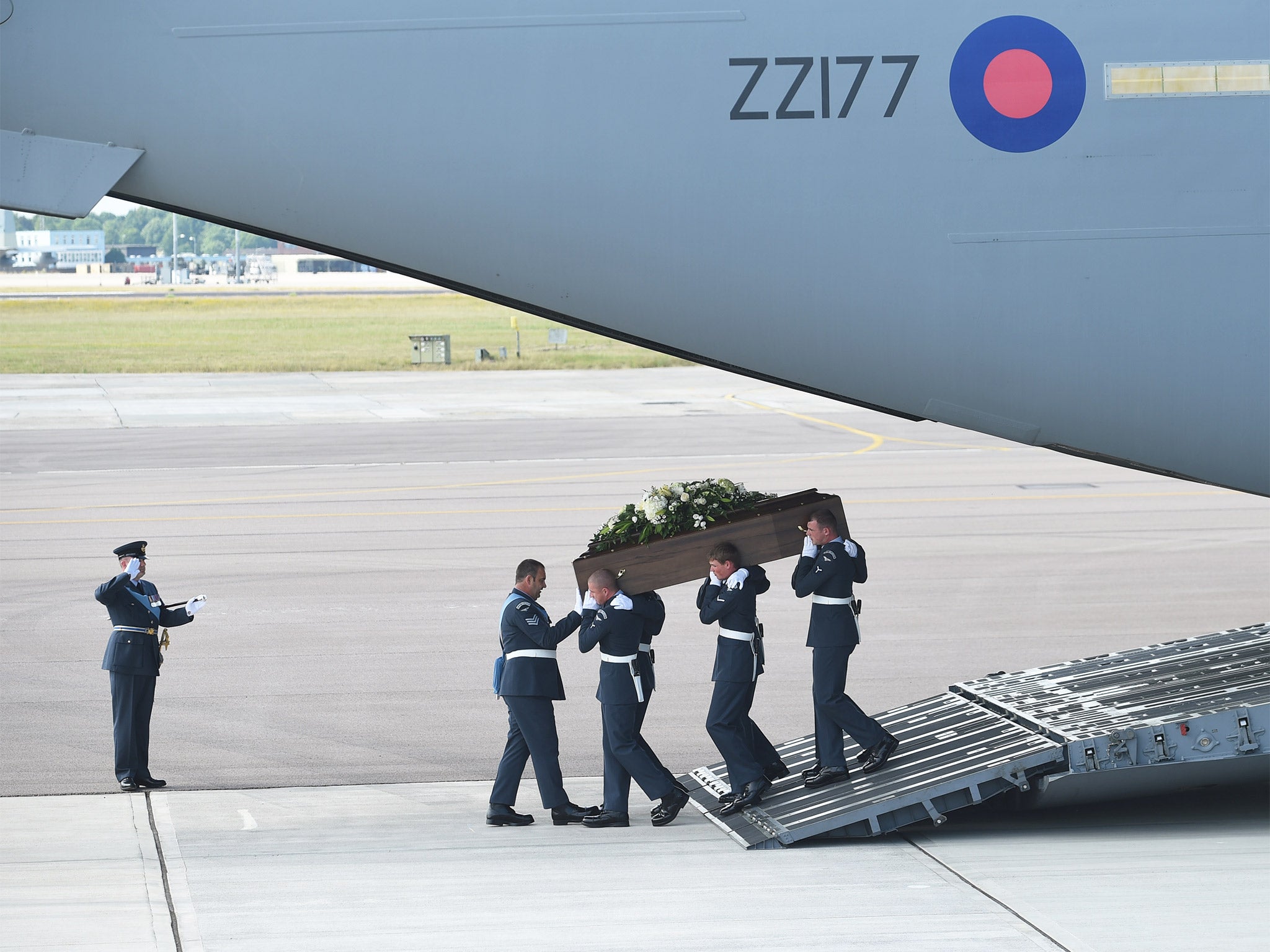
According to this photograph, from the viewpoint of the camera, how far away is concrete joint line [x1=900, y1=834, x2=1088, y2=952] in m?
7.85

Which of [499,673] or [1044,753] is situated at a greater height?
[499,673]

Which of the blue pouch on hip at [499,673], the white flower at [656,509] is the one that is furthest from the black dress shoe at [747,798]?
the white flower at [656,509]

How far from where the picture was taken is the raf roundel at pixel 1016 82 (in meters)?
7.38

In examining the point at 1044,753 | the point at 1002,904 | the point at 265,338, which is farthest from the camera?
the point at 265,338

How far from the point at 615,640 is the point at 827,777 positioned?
1.70 m

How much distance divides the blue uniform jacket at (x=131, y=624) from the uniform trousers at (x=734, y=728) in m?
4.14

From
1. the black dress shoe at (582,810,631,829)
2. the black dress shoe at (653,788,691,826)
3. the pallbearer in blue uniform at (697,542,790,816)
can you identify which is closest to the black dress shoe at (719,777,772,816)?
the pallbearer in blue uniform at (697,542,790,816)

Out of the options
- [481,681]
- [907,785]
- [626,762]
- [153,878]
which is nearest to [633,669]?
[626,762]

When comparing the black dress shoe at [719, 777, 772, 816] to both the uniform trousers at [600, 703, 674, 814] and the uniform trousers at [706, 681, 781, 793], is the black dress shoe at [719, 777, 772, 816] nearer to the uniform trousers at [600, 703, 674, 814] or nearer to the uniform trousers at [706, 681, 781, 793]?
the uniform trousers at [706, 681, 781, 793]

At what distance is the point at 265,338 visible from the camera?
66875 millimetres

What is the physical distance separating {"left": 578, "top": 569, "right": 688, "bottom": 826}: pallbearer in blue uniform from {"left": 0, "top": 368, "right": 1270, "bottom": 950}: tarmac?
226 millimetres

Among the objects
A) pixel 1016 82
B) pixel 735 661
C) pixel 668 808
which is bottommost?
pixel 668 808

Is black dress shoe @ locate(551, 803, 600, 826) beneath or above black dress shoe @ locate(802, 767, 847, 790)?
beneath

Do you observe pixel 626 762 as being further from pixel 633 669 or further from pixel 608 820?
pixel 633 669
